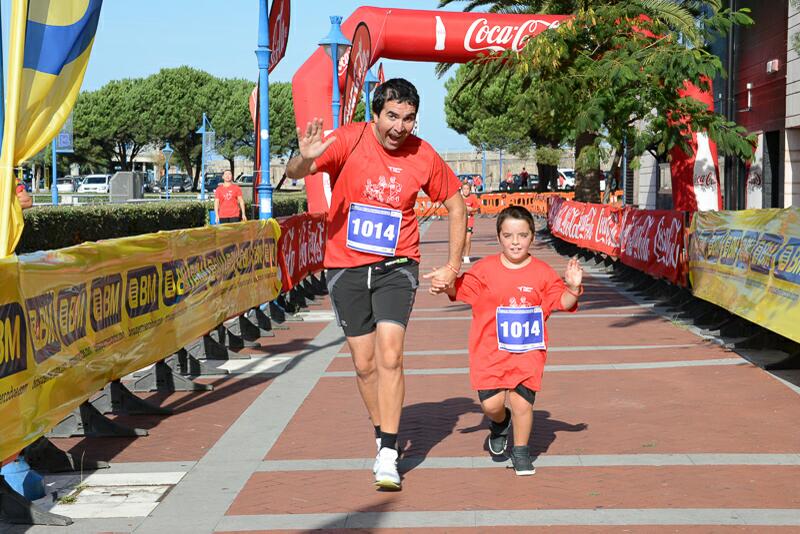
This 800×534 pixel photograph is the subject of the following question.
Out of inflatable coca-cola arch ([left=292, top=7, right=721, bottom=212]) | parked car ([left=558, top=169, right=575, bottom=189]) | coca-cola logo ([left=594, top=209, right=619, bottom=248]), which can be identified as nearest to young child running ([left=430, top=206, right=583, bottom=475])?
coca-cola logo ([left=594, top=209, right=619, bottom=248])

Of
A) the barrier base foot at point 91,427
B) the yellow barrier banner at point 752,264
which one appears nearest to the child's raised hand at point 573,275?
the barrier base foot at point 91,427

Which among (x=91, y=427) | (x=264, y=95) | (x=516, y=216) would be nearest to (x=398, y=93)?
(x=516, y=216)

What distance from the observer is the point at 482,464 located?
22.4 ft

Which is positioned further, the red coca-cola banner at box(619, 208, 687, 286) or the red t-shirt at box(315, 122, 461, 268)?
the red coca-cola banner at box(619, 208, 687, 286)

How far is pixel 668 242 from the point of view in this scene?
54.1 feet

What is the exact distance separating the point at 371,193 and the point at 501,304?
0.96 m

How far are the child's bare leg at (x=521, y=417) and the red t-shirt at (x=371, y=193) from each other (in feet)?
3.24

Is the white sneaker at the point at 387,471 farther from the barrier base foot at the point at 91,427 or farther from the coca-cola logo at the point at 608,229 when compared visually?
the coca-cola logo at the point at 608,229

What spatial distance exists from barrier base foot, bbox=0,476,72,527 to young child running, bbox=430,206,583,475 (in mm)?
2298

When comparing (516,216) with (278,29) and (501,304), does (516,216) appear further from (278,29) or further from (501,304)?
(278,29)

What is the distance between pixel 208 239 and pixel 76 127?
97142 mm

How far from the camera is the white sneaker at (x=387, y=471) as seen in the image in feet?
20.0

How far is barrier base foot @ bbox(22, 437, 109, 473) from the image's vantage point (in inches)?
268

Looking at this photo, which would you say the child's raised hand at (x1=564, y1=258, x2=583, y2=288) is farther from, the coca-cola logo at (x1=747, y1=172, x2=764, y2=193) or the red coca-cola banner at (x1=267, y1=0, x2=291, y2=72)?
the coca-cola logo at (x1=747, y1=172, x2=764, y2=193)
